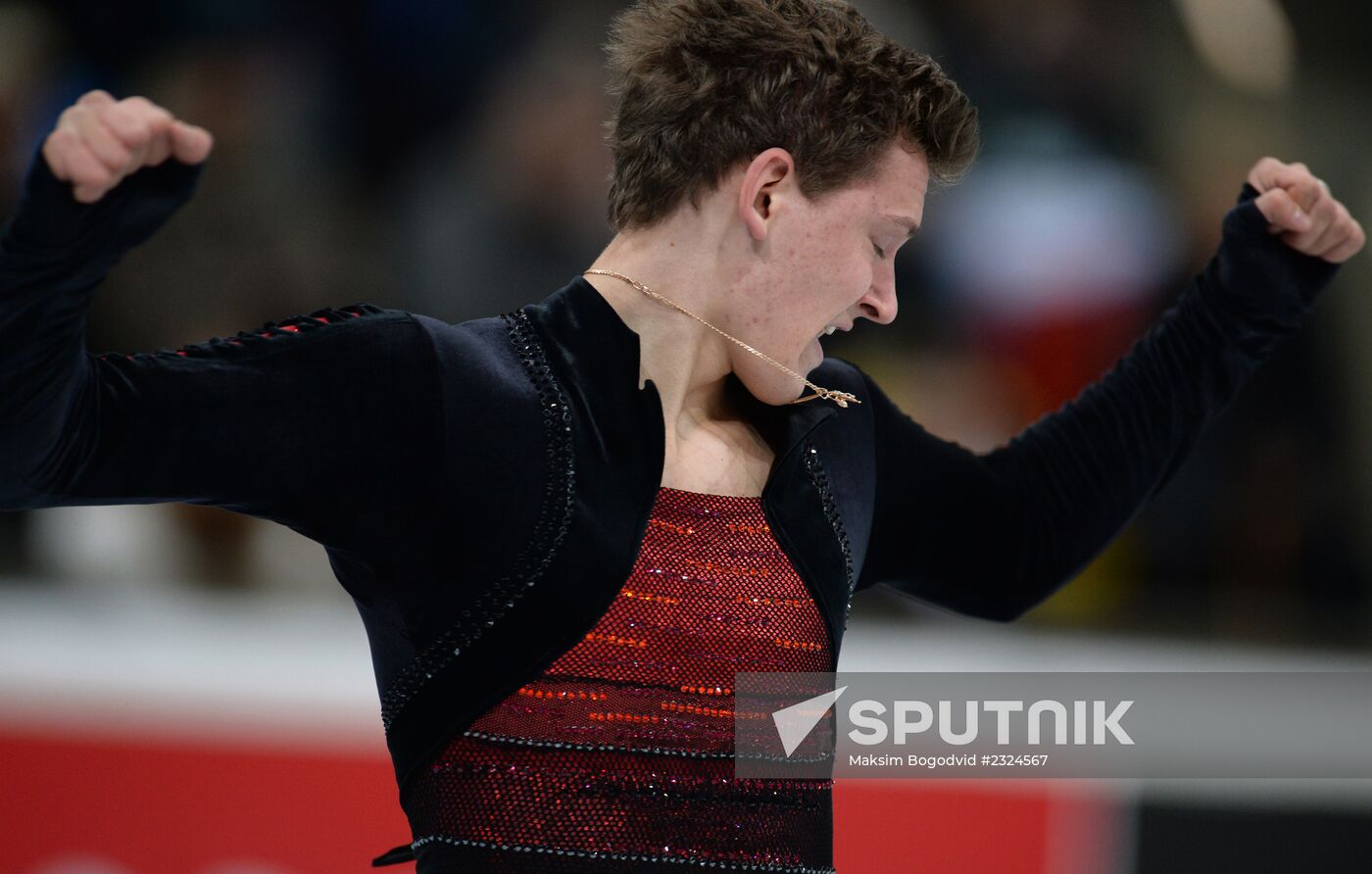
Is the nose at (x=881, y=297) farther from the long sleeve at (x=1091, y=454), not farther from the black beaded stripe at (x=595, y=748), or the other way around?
the black beaded stripe at (x=595, y=748)

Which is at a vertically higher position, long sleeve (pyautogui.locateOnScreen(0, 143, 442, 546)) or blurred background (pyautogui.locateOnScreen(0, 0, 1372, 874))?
long sleeve (pyautogui.locateOnScreen(0, 143, 442, 546))

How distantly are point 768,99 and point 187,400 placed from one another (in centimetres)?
66

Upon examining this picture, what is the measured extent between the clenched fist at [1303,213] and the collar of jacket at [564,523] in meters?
0.71

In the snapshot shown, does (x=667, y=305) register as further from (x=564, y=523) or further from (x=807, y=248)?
(x=564, y=523)

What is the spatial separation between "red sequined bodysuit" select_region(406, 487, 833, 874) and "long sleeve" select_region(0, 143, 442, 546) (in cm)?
24

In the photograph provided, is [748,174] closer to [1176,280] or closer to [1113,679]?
[1113,679]

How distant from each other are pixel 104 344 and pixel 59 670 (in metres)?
1.39

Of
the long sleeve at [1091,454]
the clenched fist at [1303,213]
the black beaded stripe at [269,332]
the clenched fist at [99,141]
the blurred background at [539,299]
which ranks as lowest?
the blurred background at [539,299]

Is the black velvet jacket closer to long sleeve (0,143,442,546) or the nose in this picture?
long sleeve (0,143,442,546)

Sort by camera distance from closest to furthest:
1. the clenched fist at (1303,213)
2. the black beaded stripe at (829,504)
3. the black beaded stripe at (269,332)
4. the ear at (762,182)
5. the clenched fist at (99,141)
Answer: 1. the clenched fist at (99,141)
2. the black beaded stripe at (269,332)
3. the ear at (762,182)
4. the black beaded stripe at (829,504)
5. the clenched fist at (1303,213)

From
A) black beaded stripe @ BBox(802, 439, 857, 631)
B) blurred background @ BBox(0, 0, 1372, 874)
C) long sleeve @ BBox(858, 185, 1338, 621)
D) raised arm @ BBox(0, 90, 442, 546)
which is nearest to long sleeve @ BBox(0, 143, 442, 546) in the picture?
raised arm @ BBox(0, 90, 442, 546)

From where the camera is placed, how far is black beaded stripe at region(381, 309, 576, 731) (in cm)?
148

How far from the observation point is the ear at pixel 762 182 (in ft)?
5.23

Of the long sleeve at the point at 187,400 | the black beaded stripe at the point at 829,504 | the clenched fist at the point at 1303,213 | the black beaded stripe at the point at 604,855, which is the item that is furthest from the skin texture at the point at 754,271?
the clenched fist at the point at 1303,213
